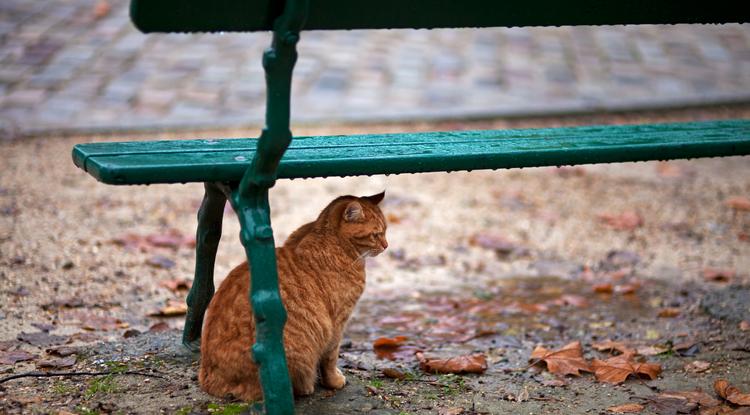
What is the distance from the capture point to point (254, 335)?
3016 millimetres

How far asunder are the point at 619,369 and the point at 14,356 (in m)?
2.09

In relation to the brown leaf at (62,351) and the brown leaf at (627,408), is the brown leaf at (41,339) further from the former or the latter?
the brown leaf at (627,408)

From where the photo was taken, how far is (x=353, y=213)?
320 centimetres


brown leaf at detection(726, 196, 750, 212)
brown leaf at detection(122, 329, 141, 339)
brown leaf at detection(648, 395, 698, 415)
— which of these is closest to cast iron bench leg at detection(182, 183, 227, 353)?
brown leaf at detection(122, 329, 141, 339)

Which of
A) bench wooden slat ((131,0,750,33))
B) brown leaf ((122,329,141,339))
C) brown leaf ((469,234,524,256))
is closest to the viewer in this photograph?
bench wooden slat ((131,0,750,33))

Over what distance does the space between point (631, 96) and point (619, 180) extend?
1347 millimetres

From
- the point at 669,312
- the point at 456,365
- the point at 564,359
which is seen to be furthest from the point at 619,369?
the point at 669,312

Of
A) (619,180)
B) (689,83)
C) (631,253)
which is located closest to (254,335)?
(631,253)

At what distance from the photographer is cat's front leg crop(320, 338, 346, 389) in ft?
10.7

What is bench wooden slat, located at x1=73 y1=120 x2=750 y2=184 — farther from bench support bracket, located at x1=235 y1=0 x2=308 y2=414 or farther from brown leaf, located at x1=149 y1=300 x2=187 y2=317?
brown leaf, located at x1=149 y1=300 x2=187 y2=317

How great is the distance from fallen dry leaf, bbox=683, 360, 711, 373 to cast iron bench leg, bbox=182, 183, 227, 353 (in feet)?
5.64

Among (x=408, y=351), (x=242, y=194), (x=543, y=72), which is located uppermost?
(x=543, y=72)

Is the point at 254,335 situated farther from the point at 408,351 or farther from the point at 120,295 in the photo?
the point at 120,295

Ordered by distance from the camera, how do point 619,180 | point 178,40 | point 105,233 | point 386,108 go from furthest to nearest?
point 178,40 → point 386,108 → point 619,180 → point 105,233
